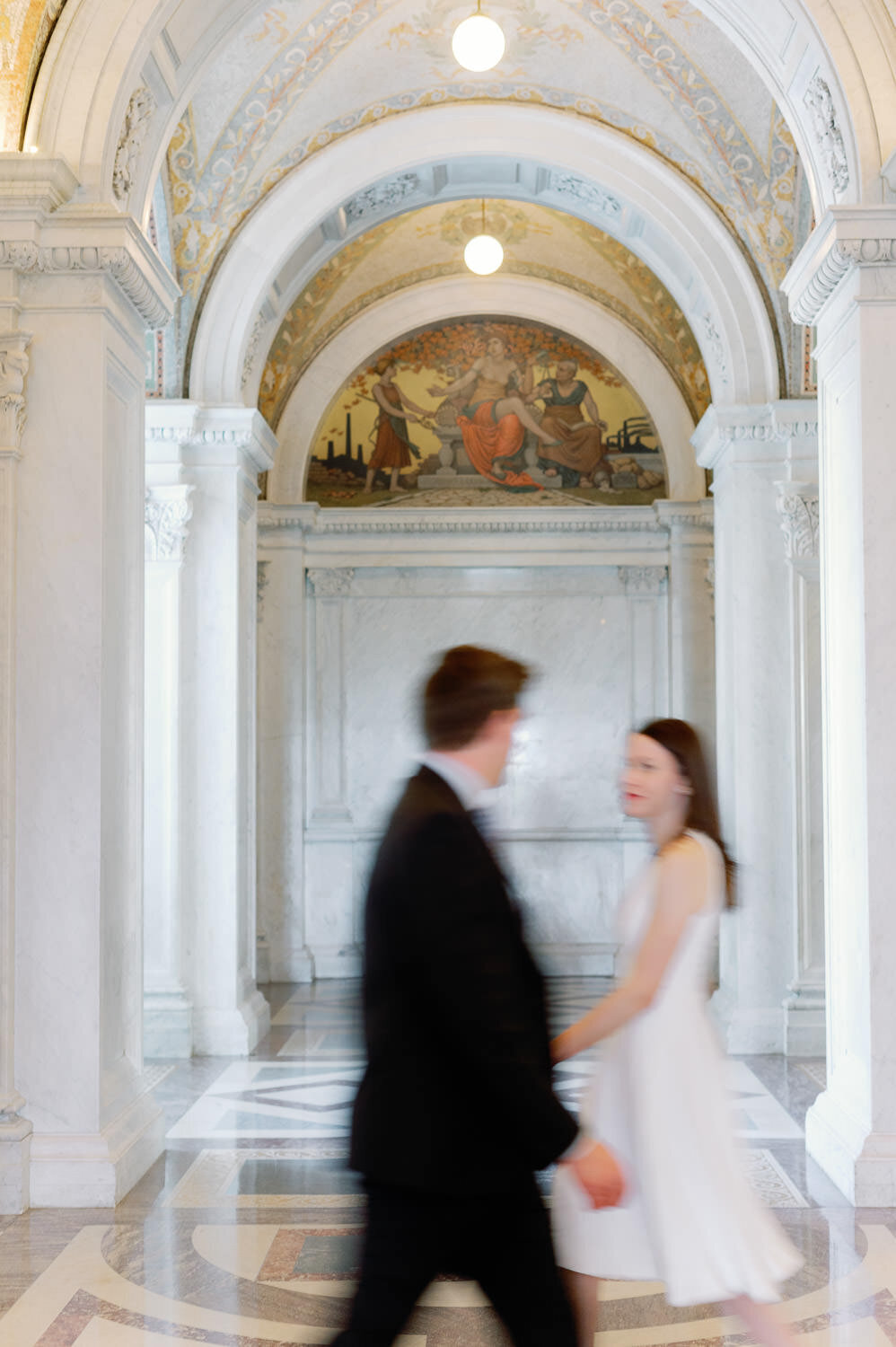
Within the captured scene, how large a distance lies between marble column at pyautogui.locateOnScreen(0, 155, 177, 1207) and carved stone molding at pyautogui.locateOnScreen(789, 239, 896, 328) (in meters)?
3.38

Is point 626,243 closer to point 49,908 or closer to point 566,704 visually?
point 566,704

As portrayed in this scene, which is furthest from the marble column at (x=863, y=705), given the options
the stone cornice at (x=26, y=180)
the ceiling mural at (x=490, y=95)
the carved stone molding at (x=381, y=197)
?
the carved stone molding at (x=381, y=197)

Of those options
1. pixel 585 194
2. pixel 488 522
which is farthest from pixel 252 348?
pixel 488 522

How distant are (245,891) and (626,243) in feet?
20.9

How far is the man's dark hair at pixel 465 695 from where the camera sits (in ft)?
8.68

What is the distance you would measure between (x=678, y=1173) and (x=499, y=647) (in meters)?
11.4

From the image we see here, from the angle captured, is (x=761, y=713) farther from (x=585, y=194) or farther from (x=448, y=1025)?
(x=448, y=1025)

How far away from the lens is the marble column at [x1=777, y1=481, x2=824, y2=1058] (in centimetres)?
1013

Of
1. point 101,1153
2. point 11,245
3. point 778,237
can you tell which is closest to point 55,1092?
point 101,1153

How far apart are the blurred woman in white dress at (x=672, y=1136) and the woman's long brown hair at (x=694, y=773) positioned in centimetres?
4

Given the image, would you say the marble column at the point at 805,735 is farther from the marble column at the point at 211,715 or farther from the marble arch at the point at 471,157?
the marble column at the point at 211,715

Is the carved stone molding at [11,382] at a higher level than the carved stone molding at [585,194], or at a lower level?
lower

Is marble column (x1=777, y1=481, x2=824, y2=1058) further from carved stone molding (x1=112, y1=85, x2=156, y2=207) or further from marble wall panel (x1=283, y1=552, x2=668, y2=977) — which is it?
carved stone molding (x1=112, y1=85, x2=156, y2=207)

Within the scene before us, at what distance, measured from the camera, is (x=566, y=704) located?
14844mm
